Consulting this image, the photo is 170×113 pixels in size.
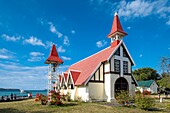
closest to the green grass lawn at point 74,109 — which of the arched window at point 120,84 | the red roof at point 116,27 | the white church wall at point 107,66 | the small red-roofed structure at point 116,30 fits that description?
the arched window at point 120,84

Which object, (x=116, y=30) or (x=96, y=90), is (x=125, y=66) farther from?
(x=96, y=90)

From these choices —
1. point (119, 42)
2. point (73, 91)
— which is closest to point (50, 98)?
point (73, 91)

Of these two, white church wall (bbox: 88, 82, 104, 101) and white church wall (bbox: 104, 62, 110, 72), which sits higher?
white church wall (bbox: 104, 62, 110, 72)

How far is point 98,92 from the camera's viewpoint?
2164 cm

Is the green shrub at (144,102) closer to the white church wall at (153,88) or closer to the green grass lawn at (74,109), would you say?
the green grass lawn at (74,109)

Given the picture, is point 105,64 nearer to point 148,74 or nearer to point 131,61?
point 131,61

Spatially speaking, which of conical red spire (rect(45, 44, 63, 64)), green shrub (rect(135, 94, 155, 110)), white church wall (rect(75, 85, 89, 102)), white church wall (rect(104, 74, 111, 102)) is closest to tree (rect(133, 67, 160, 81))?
white church wall (rect(104, 74, 111, 102))

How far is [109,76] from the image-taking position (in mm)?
21375

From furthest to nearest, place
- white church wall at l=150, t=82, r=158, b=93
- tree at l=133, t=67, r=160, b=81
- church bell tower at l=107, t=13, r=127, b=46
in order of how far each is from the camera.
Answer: tree at l=133, t=67, r=160, b=81 < white church wall at l=150, t=82, r=158, b=93 < church bell tower at l=107, t=13, r=127, b=46

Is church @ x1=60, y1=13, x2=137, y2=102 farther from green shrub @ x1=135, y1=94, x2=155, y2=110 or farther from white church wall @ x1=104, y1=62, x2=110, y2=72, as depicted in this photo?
green shrub @ x1=135, y1=94, x2=155, y2=110

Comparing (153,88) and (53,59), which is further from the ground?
(53,59)

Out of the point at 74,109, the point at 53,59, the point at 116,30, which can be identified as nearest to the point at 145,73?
the point at 116,30

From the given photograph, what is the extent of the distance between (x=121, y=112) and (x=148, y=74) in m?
63.2

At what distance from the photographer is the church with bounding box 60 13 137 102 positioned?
21.1 metres
